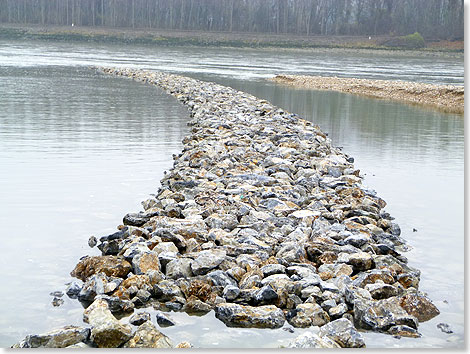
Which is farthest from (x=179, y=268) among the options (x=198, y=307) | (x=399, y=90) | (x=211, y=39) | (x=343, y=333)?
(x=211, y=39)

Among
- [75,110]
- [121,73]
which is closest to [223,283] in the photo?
[75,110]

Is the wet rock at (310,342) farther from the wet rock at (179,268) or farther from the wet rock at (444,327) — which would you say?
the wet rock at (179,268)

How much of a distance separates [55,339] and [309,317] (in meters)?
2.00

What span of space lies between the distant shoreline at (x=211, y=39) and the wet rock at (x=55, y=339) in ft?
327

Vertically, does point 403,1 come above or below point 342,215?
above

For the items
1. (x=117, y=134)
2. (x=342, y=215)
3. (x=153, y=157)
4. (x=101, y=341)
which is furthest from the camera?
(x=117, y=134)

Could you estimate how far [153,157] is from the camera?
12.8 meters

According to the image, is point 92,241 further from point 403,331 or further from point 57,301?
point 403,331

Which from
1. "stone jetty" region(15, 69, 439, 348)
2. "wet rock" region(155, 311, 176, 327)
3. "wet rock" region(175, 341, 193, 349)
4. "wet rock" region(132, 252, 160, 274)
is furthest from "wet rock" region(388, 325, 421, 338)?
"wet rock" region(132, 252, 160, 274)

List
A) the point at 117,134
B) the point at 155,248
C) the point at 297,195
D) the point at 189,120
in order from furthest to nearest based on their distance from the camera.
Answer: the point at 189,120, the point at 117,134, the point at 297,195, the point at 155,248

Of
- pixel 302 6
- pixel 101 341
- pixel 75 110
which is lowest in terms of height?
pixel 101 341

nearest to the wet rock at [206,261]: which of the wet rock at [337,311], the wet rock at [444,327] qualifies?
the wet rock at [337,311]

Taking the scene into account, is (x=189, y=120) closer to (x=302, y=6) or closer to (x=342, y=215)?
(x=342, y=215)

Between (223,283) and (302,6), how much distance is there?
12238 cm
